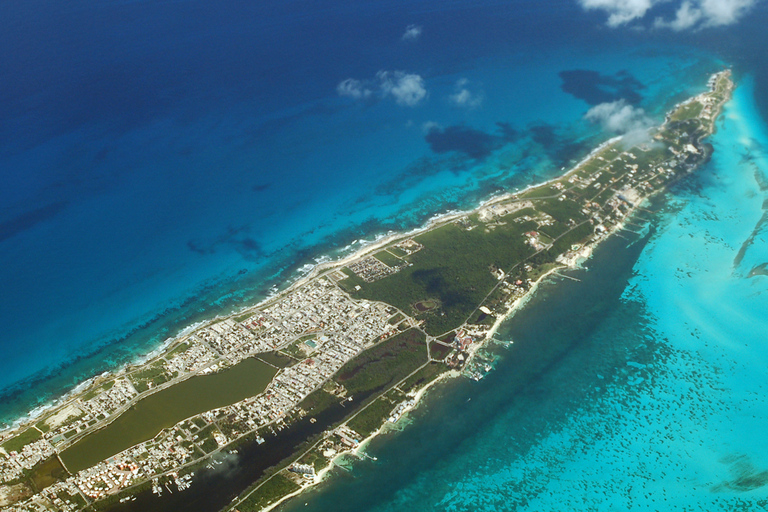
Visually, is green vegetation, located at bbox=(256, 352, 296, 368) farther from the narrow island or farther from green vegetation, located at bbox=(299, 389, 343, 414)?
green vegetation, located at bbox=(299, 389, 343, 414)

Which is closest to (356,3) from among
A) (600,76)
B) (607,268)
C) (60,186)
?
(600,76)

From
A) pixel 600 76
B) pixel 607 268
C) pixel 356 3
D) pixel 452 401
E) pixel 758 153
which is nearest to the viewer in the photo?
pixel 452 401

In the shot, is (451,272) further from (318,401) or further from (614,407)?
(318,401)

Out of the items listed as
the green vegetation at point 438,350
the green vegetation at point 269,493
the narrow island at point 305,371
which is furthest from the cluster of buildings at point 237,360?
the green vegetation at point 269,493

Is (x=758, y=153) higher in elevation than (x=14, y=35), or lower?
lower

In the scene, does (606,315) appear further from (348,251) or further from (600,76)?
(600,76)

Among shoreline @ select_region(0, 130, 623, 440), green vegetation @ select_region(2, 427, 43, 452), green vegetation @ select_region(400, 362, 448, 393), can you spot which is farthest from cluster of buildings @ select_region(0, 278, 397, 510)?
green vegetation @ select_region(400, 362, 448, 393)

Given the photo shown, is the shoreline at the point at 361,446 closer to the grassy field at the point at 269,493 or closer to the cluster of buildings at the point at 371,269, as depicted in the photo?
the grassy field at the point at 269,493

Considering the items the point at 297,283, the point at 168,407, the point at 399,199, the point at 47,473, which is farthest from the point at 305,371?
the point at 399,199
